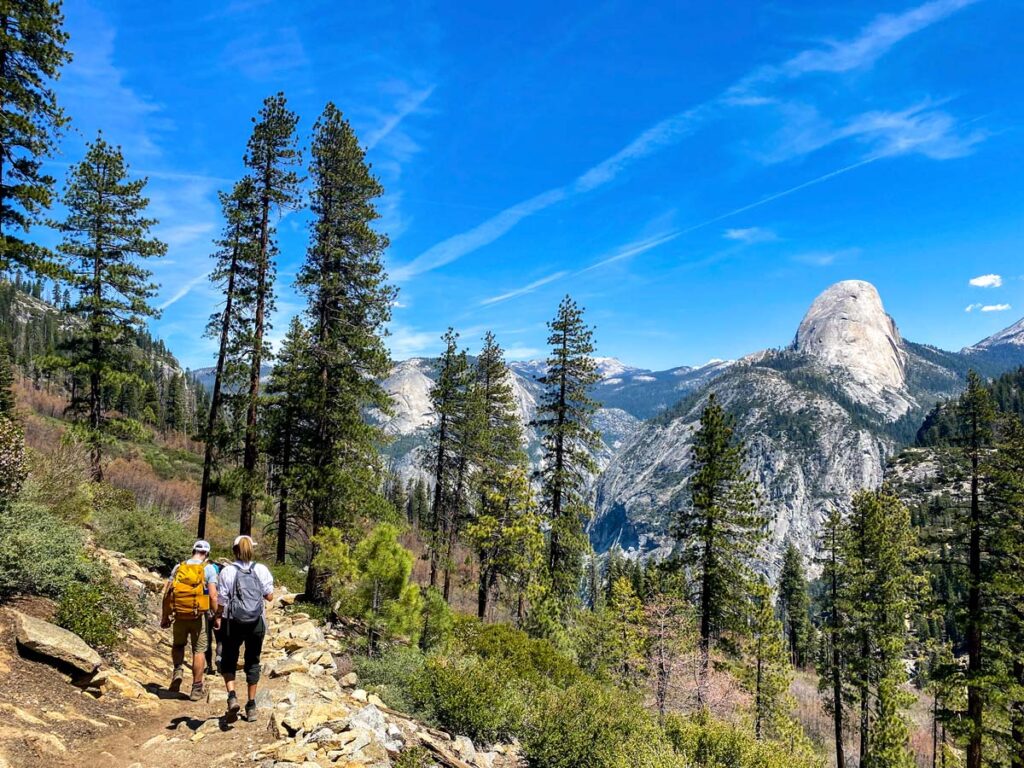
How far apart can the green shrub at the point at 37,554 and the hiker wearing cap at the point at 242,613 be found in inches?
123

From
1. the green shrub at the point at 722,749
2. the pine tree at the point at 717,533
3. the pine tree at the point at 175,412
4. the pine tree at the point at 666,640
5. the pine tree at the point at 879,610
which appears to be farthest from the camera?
the pine tree at the point at 175,412

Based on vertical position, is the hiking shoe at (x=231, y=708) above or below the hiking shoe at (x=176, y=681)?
above

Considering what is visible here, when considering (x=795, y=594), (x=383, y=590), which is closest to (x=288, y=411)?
(x=383, y=590)

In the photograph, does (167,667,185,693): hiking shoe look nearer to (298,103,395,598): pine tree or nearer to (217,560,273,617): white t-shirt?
(217,560,273,617): white t-shirt

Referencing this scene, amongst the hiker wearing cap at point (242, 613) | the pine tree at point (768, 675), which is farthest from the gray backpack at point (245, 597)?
the pine tree at point (768, 675)

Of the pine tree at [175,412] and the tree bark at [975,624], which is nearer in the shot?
the tree bark at [975,624]

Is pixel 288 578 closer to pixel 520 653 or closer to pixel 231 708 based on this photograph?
pixel 520 653

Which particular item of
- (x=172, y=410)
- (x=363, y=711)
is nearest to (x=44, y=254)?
(x=363, y=711)

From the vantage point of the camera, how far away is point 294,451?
59.1ft

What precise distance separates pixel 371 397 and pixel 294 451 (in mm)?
3473

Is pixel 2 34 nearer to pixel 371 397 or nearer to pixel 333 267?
pixel 333 267

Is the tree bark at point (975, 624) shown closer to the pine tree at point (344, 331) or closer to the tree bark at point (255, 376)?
the pine tree at point (344, 331)

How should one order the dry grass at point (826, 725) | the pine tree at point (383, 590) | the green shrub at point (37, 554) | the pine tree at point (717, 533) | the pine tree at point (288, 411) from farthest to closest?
1. the dry grass at point (826, 725)
2. the pine tree at point (717, 533)
3. the pine tree at point (288, 411)
4. the pine tree at point (383, 590)
5. the green shrub at point (37, 554)

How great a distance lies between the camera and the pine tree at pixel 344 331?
16.6 metres
